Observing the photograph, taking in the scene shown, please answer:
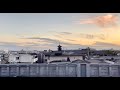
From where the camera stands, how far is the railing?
11.4ft

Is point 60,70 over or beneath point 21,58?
beneath

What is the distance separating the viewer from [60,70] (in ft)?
12.1

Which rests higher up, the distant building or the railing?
the distant building

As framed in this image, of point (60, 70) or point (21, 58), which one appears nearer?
point (60, 70)

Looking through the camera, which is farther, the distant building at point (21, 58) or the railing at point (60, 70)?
the distant building at point (21, 58)

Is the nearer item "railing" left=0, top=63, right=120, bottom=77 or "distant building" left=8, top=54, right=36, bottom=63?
"railing" left=0, top=63, right=120, bottom=77

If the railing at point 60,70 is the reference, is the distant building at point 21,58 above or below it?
above

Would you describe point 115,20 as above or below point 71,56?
above

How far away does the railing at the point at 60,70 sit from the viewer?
347 cm

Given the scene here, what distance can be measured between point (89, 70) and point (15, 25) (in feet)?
4.93

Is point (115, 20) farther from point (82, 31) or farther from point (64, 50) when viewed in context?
point (64, 50)
